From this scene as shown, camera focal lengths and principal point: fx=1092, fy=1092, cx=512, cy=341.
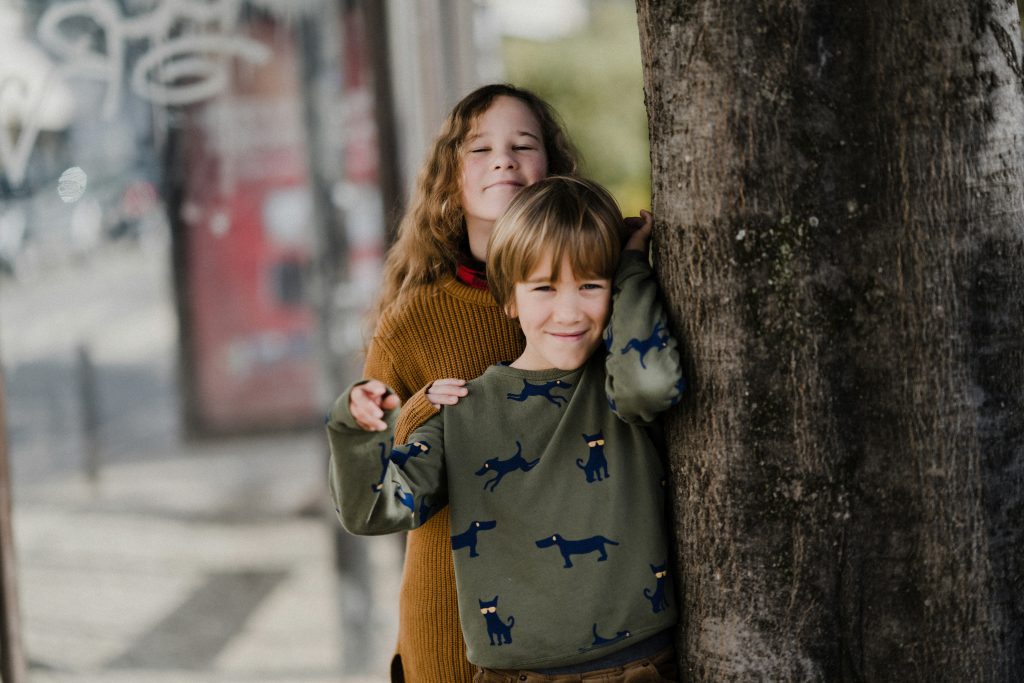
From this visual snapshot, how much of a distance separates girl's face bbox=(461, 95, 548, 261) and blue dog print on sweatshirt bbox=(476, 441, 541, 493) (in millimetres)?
549

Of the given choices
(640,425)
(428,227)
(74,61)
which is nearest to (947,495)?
(640,425)

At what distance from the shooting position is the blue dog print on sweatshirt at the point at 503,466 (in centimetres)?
176

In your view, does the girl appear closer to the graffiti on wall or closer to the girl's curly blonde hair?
the girl's curly blonde hair

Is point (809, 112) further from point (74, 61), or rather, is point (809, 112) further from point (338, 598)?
point (338, 598)

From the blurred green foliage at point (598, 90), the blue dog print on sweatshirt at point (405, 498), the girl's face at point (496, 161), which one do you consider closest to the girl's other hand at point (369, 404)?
the blue dog print on sweatshirt at point (405, 498)

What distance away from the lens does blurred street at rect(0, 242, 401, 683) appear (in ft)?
11.7

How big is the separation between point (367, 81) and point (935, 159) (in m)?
2.90

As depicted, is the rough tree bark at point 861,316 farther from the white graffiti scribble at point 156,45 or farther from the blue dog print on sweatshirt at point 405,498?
the white graffiti scribble at point 156,45

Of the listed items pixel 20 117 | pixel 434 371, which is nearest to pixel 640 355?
pixel 434 371

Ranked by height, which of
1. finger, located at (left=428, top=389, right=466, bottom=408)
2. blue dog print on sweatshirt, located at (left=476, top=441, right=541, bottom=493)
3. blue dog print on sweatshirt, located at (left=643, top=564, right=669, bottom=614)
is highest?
finger, located at (left=428, top=389, right=466, bottom=408)

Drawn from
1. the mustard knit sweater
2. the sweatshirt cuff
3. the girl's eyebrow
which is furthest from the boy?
the girl's eyebrow

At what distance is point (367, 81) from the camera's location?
408cm

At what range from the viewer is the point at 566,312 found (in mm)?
1749

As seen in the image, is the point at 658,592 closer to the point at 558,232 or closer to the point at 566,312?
the point at 566,312
